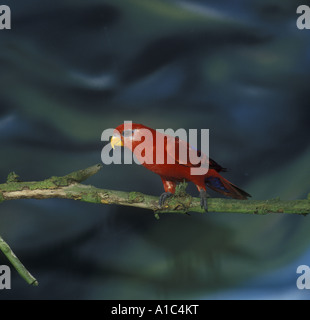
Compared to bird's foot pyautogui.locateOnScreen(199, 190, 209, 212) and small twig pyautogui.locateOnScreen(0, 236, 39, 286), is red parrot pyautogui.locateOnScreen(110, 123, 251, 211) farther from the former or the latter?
small twig pyautogui.locateOnScreen(0, 236, 39, 286)

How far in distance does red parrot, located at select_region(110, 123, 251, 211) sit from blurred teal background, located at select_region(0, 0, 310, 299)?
0.68 feet

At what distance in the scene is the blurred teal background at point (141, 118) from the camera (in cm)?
182

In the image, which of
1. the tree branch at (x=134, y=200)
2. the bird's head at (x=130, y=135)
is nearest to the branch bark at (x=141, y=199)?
the tree branch at (x=134, y=200)

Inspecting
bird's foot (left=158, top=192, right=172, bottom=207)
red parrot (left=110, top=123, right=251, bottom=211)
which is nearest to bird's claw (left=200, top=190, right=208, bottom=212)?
red parrot (left=110, top=123, right=251, bottom=211)

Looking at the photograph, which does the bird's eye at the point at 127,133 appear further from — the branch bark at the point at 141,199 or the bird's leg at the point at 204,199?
the bird's leg at the point at 204,199

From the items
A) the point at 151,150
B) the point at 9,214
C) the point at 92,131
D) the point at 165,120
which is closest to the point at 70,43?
the point at 92,131

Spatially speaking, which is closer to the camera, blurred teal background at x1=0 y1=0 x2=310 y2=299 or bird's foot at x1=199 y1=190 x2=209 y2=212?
bird's foot at x1=199 y1=190 x2=209 y2=212

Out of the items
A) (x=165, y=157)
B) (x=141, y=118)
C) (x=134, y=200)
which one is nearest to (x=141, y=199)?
(x=134, y=200)

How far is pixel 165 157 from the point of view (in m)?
1.57

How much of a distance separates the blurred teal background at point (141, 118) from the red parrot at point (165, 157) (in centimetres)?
21

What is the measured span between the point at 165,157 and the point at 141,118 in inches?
12.4

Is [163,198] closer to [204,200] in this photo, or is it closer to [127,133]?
[204,200]

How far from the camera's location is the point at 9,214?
183cm

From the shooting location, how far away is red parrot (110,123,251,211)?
61.2 inches
